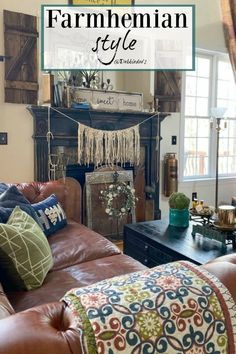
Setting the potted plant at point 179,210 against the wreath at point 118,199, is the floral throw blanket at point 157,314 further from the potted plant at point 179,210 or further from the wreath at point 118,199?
the wreath at point 118,199

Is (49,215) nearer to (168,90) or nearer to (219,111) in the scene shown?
(219,111)

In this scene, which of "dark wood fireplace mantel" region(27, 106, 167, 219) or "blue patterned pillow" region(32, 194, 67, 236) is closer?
"blue patterned pillow" region(32, 194, 67, 236)

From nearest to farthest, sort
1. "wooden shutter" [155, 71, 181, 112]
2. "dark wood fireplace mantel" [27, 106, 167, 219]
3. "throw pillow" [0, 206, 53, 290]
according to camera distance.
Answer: "throw pillow" [0, 206, 53, 290], "dark wood fireplace mantel" [27, 106, 167, 219], "wooden shutter" [155, 71, 181, 112]

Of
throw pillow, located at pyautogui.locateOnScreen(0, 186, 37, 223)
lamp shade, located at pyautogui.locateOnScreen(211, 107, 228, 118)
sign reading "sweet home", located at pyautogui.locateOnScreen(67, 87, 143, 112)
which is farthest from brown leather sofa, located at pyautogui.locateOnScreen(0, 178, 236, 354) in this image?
lamp shade, located at pyautogui.locateOnScreen(211, 107, 228, 118)

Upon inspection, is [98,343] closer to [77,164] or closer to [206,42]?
[77,164]

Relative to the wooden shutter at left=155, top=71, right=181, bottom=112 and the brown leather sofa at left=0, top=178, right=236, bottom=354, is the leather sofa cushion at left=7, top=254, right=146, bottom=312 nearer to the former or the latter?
the brown leather sofa at left=0, top=178, right=236, bottom=354

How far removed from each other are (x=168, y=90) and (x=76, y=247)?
2.85 meters

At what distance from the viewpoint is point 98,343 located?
72 centimetres

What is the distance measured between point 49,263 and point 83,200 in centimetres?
204

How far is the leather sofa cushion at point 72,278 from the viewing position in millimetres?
1484

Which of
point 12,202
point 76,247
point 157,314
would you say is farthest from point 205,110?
point 157,314

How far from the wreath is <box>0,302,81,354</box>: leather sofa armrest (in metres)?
2.89

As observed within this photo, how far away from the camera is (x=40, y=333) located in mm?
Result: 694

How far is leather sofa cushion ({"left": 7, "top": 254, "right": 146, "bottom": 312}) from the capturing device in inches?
58.4
